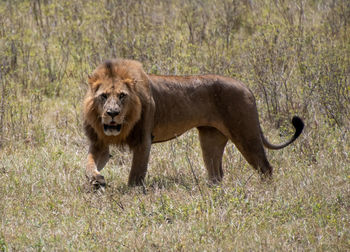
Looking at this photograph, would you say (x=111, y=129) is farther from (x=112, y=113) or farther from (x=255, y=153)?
(x=255, y=153)

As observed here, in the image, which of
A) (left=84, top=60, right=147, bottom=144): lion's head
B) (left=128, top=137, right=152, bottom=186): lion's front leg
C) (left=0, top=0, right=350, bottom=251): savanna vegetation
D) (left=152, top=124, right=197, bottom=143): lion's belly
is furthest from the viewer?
(left=152, top=124, right=197, bottom=143): lion's belly

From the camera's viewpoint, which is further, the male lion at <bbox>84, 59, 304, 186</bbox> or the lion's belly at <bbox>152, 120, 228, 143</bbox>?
the lion's belly at <bbox>152, 120, 228, 143</bbox>

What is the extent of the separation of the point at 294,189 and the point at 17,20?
654cm

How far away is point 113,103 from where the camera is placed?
16.7 feet

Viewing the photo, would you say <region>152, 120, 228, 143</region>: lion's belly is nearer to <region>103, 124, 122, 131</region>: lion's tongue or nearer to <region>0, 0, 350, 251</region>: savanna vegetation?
<region>0, 0, 350, 251</region>: savanna vegetation

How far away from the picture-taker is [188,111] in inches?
232

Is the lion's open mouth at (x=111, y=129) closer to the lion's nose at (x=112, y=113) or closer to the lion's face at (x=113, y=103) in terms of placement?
the lion's face at (x=113, y=103)

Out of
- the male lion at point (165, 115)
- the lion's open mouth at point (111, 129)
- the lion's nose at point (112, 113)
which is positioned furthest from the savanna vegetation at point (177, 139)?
the lion's nose at point (112, 113)

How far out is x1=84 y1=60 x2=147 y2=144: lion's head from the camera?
514 centimetres

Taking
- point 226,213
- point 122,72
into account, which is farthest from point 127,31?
point 226,213

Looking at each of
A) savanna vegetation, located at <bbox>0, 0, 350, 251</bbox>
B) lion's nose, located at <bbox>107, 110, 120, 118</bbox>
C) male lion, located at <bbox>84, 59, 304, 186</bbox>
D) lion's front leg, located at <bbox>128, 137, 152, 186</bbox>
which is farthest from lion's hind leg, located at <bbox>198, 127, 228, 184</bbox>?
lion's nose, located at <bbox>107, 110, 120, 118</bbox>

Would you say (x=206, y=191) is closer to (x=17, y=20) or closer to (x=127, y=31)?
(x=127, y=31)

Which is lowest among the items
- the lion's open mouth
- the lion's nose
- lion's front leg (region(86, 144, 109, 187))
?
lion's front leg (region(86, 144, 109, 187))

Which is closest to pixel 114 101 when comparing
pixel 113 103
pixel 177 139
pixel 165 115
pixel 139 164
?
pixel 113 103
